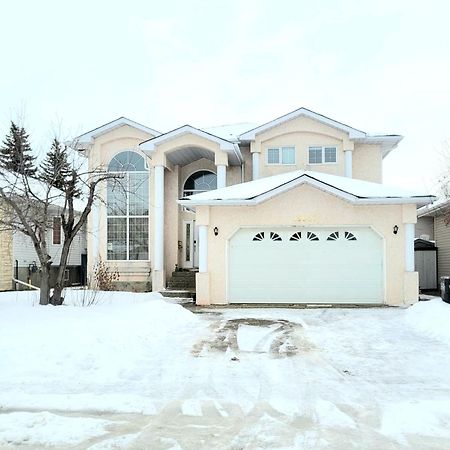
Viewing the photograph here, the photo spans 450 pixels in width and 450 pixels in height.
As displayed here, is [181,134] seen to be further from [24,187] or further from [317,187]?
[24,187]

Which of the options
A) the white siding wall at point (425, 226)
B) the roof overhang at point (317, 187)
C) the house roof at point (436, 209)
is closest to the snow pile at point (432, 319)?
the roof overhang at point (317, 187)

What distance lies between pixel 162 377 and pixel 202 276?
8.71 m

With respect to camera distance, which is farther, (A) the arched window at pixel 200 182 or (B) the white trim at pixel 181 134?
(A) the arched window at pixel 200 182

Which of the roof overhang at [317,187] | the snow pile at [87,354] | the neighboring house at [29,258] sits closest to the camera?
the snow pile at [87,354]

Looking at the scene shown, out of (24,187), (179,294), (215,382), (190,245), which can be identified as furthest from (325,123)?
(215,382)

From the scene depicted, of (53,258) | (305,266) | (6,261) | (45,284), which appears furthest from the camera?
(53,258)

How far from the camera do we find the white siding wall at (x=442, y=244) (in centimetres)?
2080

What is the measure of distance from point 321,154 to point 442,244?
23.4 ft

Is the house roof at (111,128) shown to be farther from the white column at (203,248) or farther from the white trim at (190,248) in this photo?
the white column at (203,248)

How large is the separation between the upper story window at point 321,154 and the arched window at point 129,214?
684 cm

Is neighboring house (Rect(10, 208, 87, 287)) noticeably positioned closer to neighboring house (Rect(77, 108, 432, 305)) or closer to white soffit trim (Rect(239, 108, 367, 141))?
neighboring house (Rect(77, 108, 432, 305))

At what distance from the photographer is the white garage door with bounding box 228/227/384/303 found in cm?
1511

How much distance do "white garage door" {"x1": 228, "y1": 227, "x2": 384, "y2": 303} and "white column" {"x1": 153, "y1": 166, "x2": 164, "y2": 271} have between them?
4445 mm

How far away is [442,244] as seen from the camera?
21594 mm
